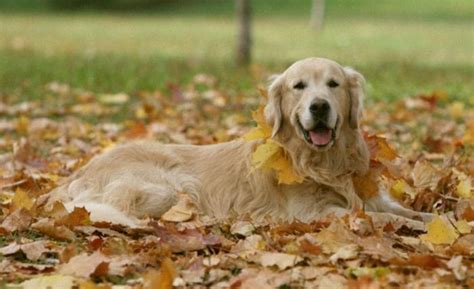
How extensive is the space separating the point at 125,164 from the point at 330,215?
144 cm

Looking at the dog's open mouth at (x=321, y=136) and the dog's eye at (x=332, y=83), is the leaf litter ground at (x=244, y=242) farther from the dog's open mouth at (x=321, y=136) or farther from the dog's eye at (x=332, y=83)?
the dog's eye at (x=332, y=83)

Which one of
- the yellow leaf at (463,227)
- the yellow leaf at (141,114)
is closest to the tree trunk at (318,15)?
the yellow leaf at (141,114)

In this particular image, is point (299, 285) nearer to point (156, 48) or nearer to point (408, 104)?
point (408, 104)

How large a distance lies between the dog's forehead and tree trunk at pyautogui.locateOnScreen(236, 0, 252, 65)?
1057cm

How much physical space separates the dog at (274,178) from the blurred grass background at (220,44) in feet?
19.5

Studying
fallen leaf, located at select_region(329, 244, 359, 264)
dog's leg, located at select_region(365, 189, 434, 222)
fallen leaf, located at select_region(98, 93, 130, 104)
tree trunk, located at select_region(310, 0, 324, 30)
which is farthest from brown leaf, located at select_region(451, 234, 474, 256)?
tree trunk, located at select_region(310, 0, 324, 30)

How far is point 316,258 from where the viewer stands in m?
4.43

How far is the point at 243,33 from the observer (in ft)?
53.4

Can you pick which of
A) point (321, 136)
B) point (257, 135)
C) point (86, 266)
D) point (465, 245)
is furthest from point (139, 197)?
point (465, 245)

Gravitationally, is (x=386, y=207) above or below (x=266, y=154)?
below

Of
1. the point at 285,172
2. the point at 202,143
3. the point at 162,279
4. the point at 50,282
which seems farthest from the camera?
the point at 202,143

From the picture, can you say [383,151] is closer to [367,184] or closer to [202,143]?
[367,184]

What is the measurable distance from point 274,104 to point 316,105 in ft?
1.43

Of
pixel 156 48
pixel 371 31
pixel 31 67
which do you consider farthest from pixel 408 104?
pixel 371 31
